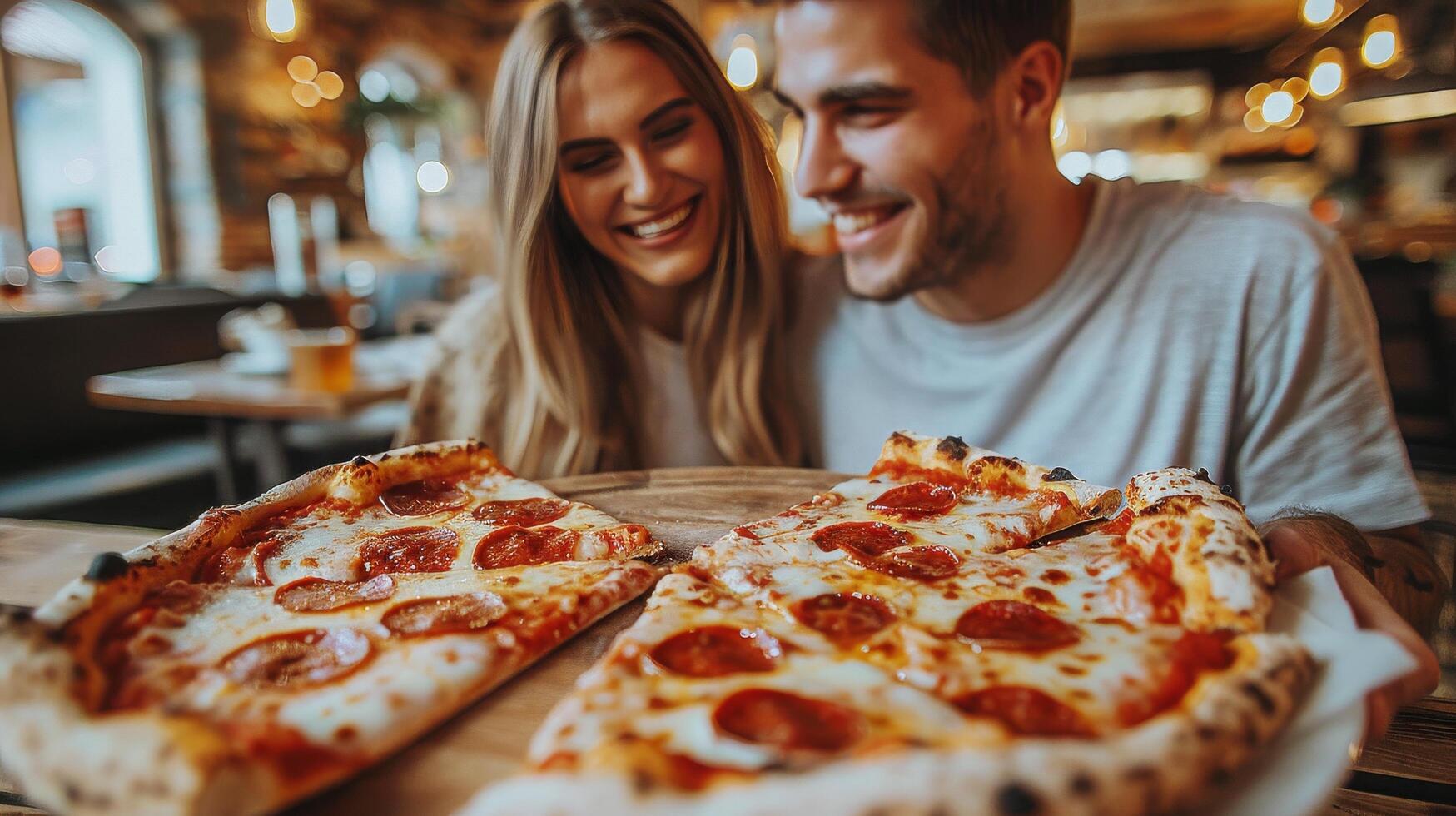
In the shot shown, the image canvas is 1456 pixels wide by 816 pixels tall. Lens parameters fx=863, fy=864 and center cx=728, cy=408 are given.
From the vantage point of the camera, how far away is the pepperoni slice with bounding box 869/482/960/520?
1744 millimetres

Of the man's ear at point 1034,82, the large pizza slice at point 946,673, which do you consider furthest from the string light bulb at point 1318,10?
the large pizza slice at point 946,673

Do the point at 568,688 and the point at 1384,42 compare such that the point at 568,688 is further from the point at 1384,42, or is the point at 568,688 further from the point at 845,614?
the point at 1384,42

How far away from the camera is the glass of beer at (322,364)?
3850 millimetres

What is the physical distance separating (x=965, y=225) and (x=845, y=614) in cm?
151

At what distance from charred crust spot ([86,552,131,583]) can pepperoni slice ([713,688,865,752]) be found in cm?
93

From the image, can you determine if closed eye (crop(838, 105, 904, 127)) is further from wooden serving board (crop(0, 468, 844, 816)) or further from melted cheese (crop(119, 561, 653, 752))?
melted cheese (crop(119, 561, 653, 752))

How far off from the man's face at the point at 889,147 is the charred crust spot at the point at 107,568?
1.80m

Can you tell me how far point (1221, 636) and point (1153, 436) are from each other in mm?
1350

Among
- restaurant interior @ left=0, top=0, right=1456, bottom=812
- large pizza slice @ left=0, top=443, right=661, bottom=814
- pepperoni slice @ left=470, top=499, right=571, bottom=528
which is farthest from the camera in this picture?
restaurant interior @ left=0, top=0, right=1456, bottom=812

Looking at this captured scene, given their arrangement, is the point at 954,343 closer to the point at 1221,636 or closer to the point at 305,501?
the point at 1221,636

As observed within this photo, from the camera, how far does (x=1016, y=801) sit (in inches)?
31.4

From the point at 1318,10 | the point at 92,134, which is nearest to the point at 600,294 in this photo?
the point at 1318,10

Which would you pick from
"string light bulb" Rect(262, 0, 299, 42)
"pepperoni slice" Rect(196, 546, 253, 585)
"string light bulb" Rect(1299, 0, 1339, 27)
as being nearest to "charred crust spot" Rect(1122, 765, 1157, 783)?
"pepperoni slice" Rect(196, 546, 253, 585)

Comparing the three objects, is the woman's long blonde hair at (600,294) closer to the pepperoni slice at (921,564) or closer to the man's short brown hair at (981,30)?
the man's short brown hair at (981,30)
